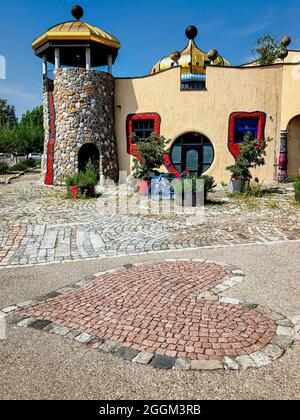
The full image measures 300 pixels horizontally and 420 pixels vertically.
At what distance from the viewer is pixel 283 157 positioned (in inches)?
743

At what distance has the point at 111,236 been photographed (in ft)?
29.2

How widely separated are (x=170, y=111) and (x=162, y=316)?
54.7 ft

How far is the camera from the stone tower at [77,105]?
1853 cm

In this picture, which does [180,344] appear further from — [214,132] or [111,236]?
[214,132]

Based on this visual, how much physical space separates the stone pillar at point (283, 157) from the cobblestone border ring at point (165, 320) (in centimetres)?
1473

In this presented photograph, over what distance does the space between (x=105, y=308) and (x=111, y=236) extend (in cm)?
421

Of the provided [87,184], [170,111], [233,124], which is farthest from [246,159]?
[87,184]

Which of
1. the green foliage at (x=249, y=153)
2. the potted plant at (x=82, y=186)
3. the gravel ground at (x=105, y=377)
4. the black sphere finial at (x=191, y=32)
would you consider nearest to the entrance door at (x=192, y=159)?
the green foliage at (x=249, y=153)

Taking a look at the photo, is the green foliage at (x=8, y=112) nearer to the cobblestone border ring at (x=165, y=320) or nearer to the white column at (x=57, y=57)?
the white column at (x=57, y=57)

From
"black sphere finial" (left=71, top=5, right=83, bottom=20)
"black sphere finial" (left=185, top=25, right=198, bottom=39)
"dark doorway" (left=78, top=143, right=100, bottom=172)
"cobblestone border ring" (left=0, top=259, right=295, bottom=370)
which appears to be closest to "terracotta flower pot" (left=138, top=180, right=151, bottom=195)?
"dark doorway" (left=78, top=143, right=100, bottom=172)

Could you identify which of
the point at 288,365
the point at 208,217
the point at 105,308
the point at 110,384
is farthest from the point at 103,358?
the point at 208,217

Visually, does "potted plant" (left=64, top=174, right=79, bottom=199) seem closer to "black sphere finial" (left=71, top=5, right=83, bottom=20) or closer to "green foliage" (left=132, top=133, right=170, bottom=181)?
"green foliage" (left=132, top=133, right=170, bottom=181)

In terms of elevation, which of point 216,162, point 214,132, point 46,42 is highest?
point 46,42

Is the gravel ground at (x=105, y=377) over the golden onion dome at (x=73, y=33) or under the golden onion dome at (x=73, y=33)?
under
